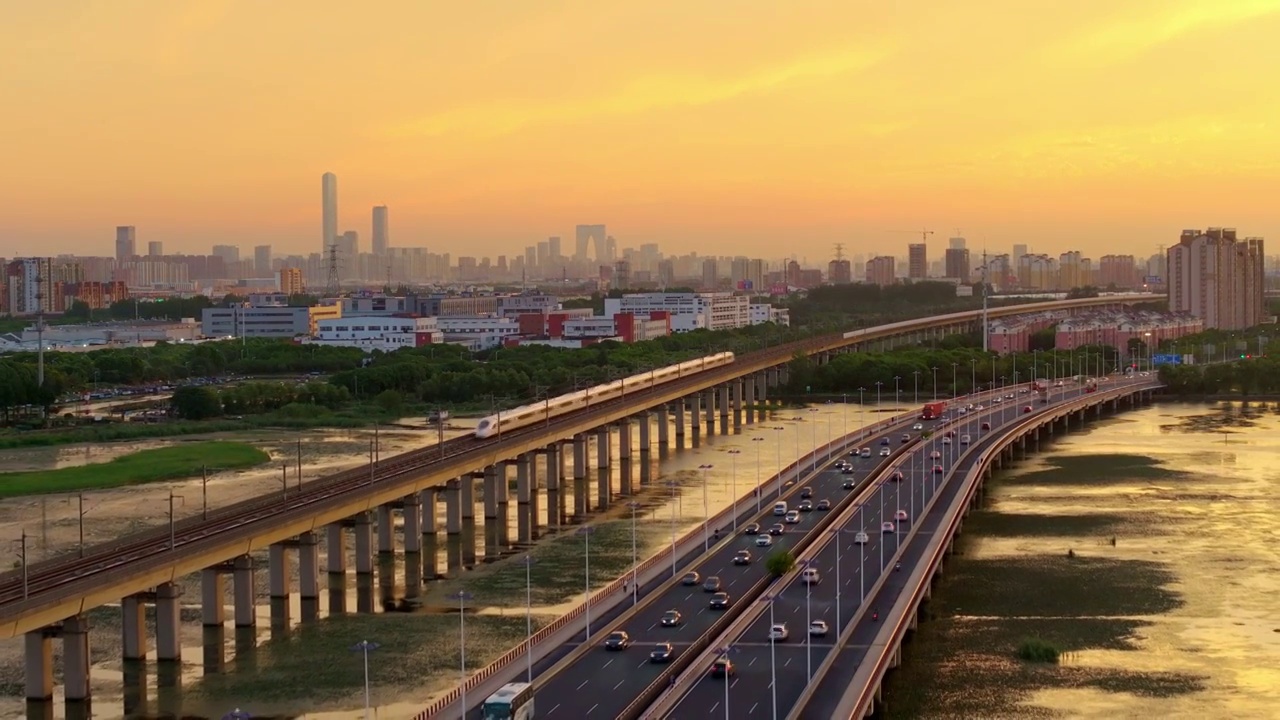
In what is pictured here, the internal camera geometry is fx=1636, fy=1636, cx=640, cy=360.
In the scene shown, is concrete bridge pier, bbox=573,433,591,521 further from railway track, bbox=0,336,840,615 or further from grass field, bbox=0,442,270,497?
grass field, bbox=0,442,270,497

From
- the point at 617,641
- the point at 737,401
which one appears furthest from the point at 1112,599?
the point at 737,401

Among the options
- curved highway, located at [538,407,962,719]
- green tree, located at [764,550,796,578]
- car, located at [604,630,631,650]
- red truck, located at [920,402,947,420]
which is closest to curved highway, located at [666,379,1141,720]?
green tree, located at [764,550,796,578]

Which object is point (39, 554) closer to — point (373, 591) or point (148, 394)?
point (373, 591)

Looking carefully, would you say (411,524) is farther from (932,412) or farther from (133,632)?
(932,412)

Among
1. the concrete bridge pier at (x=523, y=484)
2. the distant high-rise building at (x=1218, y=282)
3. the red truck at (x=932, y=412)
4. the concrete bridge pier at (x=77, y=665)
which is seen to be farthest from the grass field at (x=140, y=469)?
the distant high-rise building at (x=1218, y=282)

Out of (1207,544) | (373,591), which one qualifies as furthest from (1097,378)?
(373,591)
